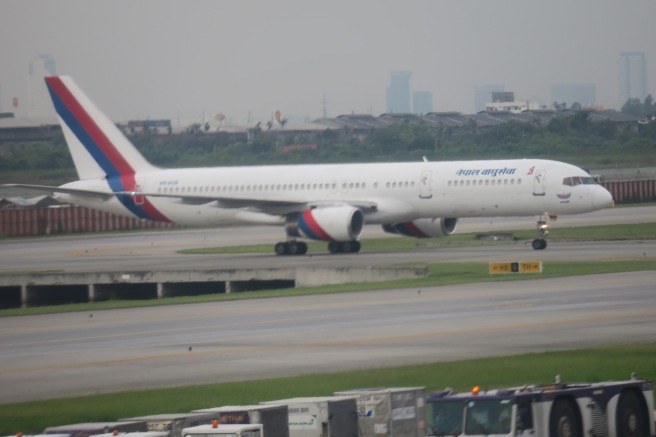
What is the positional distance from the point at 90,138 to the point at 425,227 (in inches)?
719

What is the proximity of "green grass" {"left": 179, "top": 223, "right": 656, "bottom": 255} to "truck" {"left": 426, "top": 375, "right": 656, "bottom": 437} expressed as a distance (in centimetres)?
4149

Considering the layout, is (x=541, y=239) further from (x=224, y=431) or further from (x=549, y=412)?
(x=224, y=431)

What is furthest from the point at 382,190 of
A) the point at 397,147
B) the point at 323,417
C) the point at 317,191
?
the point at 397,147

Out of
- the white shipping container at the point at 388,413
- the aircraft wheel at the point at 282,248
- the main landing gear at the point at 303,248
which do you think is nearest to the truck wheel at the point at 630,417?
the white shipping container at the point at 388,413

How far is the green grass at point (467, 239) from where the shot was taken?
202 ft

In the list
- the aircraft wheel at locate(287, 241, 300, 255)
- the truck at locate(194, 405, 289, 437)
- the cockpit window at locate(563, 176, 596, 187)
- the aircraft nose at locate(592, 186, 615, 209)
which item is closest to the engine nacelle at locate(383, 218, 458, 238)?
the aircraft wheel at locate(287, 241, 300, 255)

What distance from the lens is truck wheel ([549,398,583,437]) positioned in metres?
17.3

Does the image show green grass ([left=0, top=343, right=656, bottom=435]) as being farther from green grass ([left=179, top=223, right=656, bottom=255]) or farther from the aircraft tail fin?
the aircraft tail fin

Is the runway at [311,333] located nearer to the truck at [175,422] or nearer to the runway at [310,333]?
the runway at [310,333]

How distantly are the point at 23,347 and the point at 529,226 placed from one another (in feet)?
159

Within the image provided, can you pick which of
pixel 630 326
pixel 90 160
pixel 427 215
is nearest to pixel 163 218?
pixel 90 160

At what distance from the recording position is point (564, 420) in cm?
1755

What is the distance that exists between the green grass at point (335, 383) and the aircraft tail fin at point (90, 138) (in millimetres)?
42415

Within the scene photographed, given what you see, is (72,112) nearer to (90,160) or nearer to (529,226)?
(90,160)
